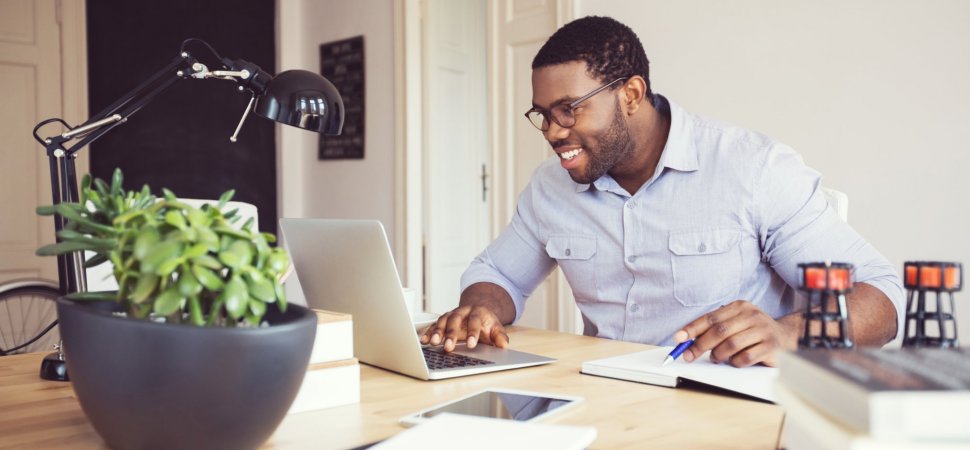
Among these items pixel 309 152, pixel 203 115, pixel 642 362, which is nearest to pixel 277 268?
pixel 642 362

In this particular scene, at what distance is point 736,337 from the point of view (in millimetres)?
1116

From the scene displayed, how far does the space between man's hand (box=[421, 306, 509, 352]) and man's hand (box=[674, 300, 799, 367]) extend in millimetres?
359

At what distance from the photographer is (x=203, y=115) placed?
4328mm

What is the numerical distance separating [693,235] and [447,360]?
0.68 meters

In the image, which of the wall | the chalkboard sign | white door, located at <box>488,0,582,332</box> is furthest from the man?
the chalkboard sign

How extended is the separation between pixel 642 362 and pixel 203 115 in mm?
3718

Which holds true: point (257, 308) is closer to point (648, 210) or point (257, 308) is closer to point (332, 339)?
point (332, 339)

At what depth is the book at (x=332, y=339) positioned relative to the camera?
957 millimetres

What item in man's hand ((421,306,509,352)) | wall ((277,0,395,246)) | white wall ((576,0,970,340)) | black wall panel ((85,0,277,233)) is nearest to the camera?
man's hand ((421,306,509,352))

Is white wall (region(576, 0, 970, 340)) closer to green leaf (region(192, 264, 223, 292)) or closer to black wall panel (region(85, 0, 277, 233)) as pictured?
green leaf (region(192, 264, 223, 292))

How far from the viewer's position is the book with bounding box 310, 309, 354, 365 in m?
0.96

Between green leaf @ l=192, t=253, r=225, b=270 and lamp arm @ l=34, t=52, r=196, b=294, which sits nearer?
green leaf @ l=192, t=253, r=225, b=270

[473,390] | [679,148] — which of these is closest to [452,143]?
[679,148]

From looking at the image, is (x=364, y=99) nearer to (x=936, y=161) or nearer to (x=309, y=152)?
(x=309, y=152)
